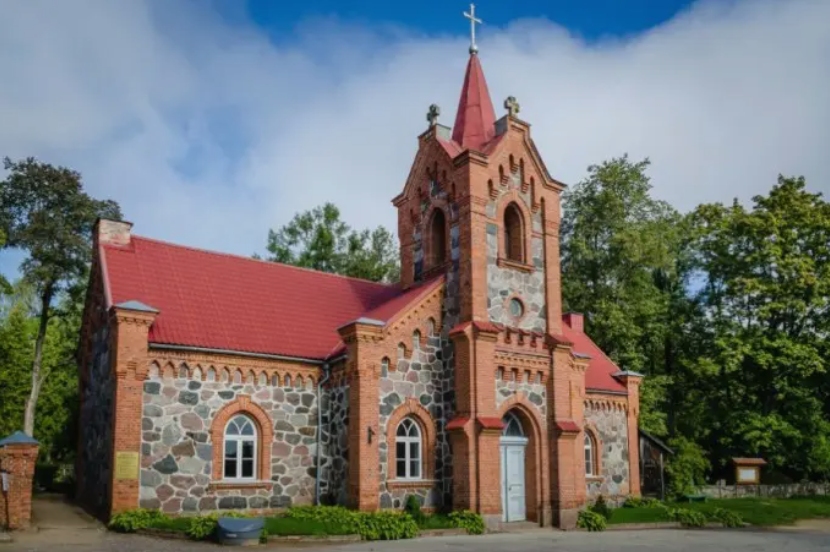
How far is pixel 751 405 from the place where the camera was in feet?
119

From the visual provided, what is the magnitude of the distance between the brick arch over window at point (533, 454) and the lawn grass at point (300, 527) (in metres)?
5.94

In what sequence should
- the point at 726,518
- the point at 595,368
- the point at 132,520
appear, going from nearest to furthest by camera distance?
the point at 132,520 < the point at 726,518 < the point at 595,368

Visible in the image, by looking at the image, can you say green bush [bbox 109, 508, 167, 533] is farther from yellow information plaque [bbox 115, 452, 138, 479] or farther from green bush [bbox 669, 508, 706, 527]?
green bush [bbox 669, 508, 706, 527]

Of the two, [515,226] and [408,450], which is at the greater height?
[515,226]

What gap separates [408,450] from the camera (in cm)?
2073

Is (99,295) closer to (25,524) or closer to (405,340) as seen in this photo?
(25,524)

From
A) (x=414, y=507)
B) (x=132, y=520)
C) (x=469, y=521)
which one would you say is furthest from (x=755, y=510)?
(x=132, y=520)

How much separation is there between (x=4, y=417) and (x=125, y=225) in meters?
19.3

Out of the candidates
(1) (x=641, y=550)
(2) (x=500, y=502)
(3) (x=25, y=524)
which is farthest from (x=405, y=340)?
(3) (x=25, y=524)

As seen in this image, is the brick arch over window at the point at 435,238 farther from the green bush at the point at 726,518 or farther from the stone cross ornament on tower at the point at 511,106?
the green bush at the point at 726,518

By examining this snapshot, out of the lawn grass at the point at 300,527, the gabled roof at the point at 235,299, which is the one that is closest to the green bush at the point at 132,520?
the lawn grass at the point at 300,527

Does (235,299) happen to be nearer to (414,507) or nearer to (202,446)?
(202,446)

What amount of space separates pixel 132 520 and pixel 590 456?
15.6 meters

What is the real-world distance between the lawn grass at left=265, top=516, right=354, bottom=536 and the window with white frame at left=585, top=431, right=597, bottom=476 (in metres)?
11.7
